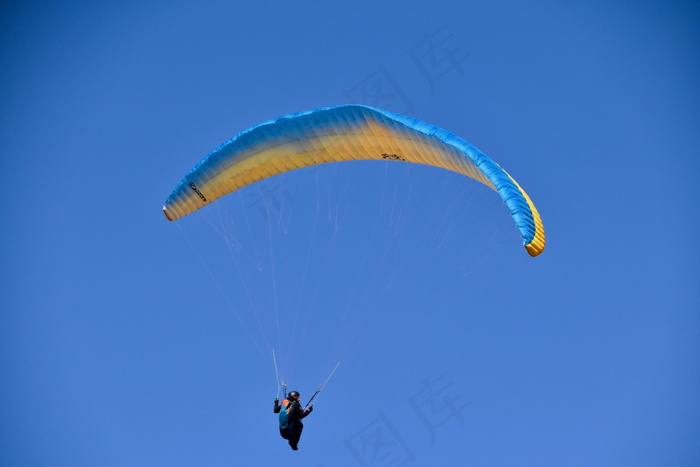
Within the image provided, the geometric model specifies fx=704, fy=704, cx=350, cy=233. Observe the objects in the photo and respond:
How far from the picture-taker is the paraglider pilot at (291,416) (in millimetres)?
13164

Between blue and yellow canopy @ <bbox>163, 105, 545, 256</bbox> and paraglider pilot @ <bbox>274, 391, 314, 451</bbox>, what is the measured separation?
464 centimetres

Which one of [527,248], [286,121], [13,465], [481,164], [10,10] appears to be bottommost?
[527,248]

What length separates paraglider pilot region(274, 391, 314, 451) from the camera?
13.2 m

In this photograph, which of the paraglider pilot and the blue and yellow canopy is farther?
the paraglider pilot

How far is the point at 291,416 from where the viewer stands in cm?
1319

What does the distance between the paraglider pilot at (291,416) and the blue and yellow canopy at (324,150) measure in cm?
464

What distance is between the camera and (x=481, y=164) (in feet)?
38.5

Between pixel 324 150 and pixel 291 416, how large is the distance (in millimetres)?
5237

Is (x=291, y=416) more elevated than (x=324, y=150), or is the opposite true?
(x=324, y=150)

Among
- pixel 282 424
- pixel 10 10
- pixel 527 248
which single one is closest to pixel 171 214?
pixel 282 424

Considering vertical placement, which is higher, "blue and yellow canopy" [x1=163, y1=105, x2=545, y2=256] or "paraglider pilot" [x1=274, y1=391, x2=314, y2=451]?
"blue and yellow canopy" [x1=163, y1=105, x2=545, y2=256]

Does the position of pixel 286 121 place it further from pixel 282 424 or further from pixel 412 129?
pixel 282 424

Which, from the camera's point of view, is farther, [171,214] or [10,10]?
[10,10]

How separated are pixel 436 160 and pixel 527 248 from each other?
3216 millimetres
